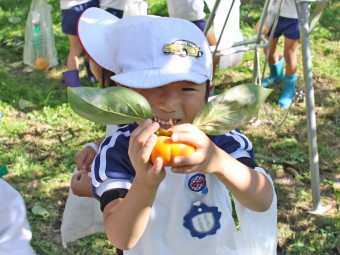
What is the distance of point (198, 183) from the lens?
146 centimetres

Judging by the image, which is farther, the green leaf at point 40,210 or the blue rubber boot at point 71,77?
the blue rubber boot at point 71,77

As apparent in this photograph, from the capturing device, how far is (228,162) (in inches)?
48.4

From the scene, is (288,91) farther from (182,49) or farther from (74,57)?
(182,49)

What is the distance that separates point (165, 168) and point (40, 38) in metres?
3.39

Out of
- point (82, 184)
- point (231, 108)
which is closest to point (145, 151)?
point (231, 108)

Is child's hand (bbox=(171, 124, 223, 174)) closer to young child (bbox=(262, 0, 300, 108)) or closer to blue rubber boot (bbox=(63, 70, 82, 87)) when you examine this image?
young child (bbox=(262, 0, 300, 108))

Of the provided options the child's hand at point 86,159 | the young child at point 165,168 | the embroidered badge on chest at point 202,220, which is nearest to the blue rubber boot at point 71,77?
the child's hand at point 86,159

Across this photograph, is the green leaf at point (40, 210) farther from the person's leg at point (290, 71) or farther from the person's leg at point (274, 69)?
the person's leg at point (274, 69)

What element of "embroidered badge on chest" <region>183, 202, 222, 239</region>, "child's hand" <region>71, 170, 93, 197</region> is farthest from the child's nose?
"child's hand" <region>71, 170, 93, 197</region>

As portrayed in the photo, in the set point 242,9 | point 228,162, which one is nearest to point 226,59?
point 242,9

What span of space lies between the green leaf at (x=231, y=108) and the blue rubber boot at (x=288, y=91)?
289 centimetres

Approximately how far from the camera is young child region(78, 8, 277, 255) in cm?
114

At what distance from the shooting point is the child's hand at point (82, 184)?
5.63ft

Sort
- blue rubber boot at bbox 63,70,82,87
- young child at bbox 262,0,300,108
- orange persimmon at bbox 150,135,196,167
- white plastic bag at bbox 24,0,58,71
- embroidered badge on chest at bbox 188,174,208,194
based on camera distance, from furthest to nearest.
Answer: white plastic bag at bbox 24,0,58,71 < blue rubber boot at bbox 63,70,82,87 < young child at bbox 262,0,300,108 < embroidered badge on chest at bbox 188,174,208,194 < orange persimmon at bbox 150,135,196,167
